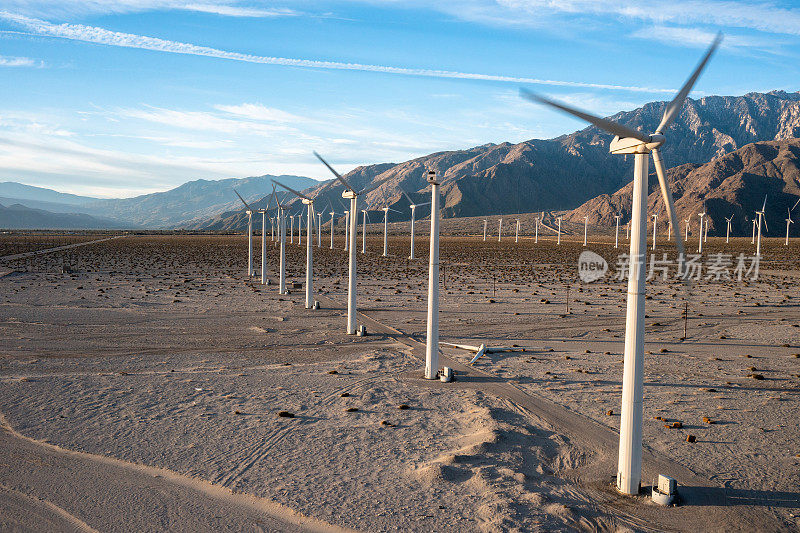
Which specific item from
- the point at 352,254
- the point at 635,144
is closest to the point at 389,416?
the point at 635,144

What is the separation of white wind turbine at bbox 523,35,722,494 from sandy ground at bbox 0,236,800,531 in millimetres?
807

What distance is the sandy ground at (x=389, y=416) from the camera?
37.1 ft

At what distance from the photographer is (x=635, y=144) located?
37.8 ft

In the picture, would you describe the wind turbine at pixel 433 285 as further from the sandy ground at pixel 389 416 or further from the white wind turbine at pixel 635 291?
the white wind turbine at pixel 635 291

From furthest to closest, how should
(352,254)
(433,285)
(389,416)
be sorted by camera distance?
(352,254), (433,285), (389,416)

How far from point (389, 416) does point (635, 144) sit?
9434mm

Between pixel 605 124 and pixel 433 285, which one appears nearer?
pixel 605 124

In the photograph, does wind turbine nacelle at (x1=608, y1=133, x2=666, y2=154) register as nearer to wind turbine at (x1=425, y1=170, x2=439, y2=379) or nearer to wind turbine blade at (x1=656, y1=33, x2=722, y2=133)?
wind turbine blade at (x1=656, y1=33, x2=722, y2=133)

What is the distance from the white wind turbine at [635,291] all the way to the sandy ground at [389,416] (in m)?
0.81

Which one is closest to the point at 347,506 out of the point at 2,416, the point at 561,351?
the point at 2,416

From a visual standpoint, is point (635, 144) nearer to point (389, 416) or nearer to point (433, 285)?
point (433, 285)

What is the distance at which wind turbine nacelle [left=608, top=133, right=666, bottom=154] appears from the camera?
1102 cm

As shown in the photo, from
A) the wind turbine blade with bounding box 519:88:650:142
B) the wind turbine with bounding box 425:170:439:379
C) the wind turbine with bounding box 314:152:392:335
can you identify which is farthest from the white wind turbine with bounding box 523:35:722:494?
the wind turbine with bounding box 314:152:392:335

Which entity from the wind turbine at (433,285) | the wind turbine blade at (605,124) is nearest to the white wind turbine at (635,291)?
the wind turbine blade at (605,124)
